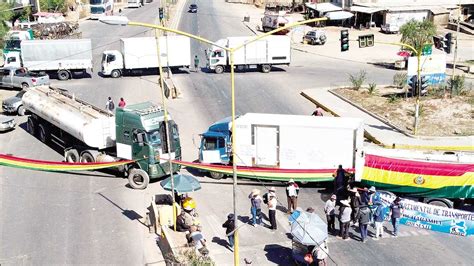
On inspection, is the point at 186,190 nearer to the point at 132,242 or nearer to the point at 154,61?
the point at 132,242

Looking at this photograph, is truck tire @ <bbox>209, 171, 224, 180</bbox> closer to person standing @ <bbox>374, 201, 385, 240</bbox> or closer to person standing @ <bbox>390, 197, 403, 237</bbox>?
person standing @ <bbox>374, 201, 385, 240</bbox>

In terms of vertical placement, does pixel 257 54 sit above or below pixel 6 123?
above

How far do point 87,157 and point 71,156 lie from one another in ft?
4.44

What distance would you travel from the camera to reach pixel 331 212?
745 inches

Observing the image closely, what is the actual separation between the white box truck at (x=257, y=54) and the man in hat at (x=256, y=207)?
27.0 m

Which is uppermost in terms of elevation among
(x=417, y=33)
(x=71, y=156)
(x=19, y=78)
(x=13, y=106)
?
(x=417, y=33)

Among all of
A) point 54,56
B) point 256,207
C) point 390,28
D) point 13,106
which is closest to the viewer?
point 256,207

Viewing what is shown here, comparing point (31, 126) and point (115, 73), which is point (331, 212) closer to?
point (31, 126)

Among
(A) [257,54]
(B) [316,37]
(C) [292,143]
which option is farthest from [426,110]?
(B) [316,37]

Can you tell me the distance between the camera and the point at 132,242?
19266 mm

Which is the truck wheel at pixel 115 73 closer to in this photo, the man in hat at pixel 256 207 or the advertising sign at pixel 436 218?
the man in hat at pixel 256 207

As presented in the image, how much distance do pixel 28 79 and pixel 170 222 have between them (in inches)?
1002

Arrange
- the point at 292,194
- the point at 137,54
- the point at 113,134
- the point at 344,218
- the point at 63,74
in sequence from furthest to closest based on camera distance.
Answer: the point at 137,54
the point at 63,74
the point at 113,134
the point at 292,194
the point at 344,218

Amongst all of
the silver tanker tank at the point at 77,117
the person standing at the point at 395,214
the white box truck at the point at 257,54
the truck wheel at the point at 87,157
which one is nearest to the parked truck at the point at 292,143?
the person standing at the point at 395,214
